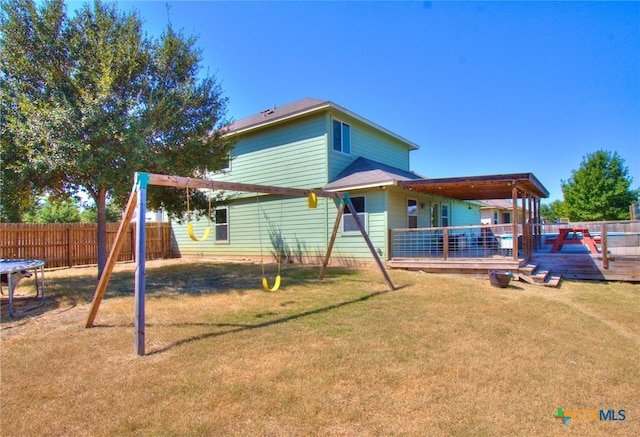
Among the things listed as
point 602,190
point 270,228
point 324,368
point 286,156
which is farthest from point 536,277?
point 602,190

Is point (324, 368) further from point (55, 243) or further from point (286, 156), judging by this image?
point (55, 243)

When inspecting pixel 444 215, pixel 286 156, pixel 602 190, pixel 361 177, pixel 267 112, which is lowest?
pixel 444 215

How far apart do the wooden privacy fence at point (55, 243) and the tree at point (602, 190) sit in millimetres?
33110

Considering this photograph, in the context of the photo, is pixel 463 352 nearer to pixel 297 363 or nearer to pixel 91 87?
pixel 297 363

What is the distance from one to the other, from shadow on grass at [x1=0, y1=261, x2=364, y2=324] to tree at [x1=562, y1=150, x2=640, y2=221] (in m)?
27.3

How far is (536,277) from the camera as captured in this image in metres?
8.70

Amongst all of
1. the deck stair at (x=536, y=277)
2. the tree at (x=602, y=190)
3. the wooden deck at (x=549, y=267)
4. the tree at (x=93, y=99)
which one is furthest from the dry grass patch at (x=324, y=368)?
the tree at (x=602, y=190)

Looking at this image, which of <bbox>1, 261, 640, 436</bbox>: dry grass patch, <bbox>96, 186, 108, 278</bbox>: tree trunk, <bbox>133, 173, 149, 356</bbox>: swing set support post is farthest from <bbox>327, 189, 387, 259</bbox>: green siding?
<bbox>133, 173, 149, 356</bbox>: swing set support post

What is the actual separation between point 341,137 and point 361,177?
2293 mm

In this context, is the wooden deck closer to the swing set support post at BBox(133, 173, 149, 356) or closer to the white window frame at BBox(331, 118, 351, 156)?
the white window frame at BBox(331, 118, 351, 156)

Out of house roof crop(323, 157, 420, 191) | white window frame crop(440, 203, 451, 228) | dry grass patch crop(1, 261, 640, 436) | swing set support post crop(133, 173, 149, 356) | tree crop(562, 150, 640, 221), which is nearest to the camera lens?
dry grass patch crop(1, 261, 640, 436)

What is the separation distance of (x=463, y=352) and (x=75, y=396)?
3833mm

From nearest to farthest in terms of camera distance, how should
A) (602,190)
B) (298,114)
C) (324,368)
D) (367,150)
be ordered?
1. (324,368)
2. (298,114)
3. (367,150)
4. (602,190)

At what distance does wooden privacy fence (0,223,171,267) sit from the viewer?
1266cm
